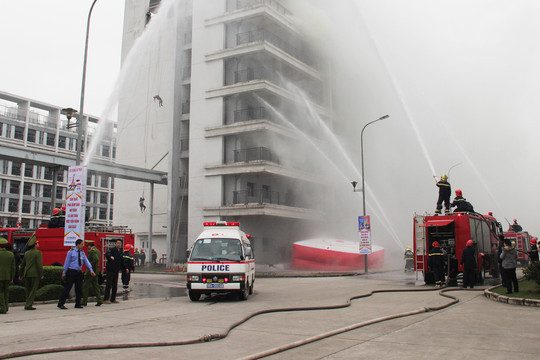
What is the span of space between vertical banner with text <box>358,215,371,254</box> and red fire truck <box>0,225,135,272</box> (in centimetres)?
1374

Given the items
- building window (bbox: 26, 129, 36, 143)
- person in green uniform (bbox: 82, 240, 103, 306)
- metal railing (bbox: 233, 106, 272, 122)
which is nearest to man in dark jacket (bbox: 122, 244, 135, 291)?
person in green uniform (bbox: 82, 240, 103, 306)

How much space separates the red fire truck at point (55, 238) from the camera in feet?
56.2

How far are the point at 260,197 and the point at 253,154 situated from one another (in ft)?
11.6

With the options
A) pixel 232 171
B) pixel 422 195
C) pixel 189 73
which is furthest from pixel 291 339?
pixel 189 73

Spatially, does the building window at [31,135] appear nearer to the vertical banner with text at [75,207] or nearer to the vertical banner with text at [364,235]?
the vertical banner with text at [364,235]

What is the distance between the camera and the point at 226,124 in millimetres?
40094

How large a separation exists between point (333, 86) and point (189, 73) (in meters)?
13.5

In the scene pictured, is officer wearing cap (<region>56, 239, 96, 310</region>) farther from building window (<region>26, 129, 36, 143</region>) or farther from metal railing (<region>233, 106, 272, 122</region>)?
building window (<region>26, 129, 36, 143</region>)

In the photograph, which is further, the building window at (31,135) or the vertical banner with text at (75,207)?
the building window at (31,135)

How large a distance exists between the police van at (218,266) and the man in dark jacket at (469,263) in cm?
766

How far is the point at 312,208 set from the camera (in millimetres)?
42750

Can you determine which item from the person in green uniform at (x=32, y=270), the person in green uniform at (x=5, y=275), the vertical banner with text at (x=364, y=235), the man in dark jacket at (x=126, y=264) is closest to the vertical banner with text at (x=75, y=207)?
the person in green uniform at (x=32, y=270)

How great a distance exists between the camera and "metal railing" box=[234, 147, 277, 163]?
38625mm

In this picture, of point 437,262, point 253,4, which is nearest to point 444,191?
point 437,262
